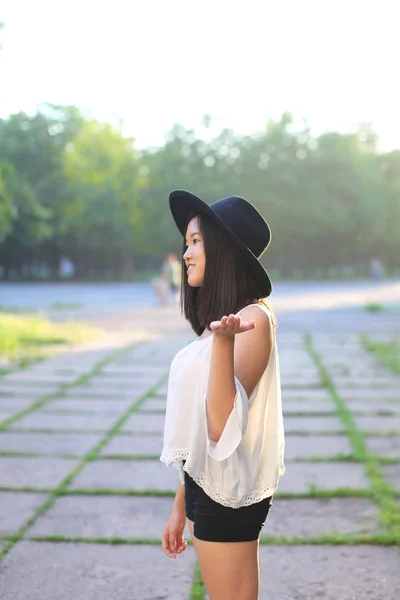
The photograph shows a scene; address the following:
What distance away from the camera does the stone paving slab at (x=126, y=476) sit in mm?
4199

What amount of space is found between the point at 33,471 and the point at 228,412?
3.02 meters

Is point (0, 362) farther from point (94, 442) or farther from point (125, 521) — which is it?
point (125, 521)

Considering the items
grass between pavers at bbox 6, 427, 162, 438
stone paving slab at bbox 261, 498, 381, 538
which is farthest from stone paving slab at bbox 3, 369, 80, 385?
stone paving slab at bbox 261, 498, 381, 538

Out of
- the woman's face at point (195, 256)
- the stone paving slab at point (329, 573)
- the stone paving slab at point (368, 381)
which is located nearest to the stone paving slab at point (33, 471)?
the stone paving slab at point (329, 573)

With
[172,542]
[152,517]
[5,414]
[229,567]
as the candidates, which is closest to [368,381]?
[5,414]

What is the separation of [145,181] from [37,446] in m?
43.6

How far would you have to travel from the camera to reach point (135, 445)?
512 centimetres

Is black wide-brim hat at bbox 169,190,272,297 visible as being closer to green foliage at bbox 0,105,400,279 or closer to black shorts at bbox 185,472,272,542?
black shorts at bbox 185,472,272,542

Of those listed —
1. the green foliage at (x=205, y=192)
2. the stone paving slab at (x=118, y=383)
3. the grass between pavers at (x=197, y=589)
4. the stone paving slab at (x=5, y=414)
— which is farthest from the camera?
the green foliage at (x=205, y=192)

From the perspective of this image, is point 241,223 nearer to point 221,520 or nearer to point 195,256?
point 195,256

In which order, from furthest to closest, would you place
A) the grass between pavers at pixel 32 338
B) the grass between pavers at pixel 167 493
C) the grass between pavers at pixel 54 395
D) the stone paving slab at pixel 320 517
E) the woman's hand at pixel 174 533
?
1. the grass between pavers at pixel 32 338
2. the grass between pavers at pixel 54 395
3. the grass between pavers at pixel 167 493
4. the stone paving slab at pixel 320 517
5. the woman's hand at pixel 174 533

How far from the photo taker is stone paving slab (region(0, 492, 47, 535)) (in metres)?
3.52

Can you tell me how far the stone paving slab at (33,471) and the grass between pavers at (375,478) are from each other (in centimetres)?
174

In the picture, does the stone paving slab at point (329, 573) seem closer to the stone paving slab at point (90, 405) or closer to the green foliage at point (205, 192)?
the stone paving slab at point (90, 405)
